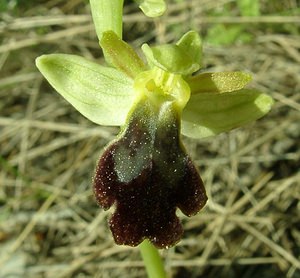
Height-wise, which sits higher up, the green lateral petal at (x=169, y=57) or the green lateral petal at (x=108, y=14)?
the green lateral petal at (x=108, y=14)

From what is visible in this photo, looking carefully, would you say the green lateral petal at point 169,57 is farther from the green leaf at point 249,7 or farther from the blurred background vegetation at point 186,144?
the green leaf at point 249,7

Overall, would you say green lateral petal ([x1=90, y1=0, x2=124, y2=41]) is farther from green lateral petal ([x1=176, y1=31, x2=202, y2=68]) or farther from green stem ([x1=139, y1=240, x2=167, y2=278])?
green stem ([x1=139, y1=240, x2=167, y2=278])

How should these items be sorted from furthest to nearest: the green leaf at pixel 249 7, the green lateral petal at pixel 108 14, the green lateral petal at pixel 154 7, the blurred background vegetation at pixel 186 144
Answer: the green leaf at pixel 249 7, the blurred background vegetation at pixel 186 144, the green lateral petal at pixel 108 14, the green lateral petal at pixel 154 7

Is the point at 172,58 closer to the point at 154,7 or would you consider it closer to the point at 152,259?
the point at 154,7

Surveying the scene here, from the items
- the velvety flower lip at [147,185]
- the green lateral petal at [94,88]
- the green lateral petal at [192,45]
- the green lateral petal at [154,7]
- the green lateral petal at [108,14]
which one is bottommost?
the velvety flower lip at [147,185]

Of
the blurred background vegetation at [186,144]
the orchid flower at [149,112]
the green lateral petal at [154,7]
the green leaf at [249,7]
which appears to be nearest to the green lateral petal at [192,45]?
the orchid flower at [149,112]

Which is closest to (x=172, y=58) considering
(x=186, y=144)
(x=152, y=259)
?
(x=152, y=259)

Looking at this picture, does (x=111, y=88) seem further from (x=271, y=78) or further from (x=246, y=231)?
(x=271, y=78)

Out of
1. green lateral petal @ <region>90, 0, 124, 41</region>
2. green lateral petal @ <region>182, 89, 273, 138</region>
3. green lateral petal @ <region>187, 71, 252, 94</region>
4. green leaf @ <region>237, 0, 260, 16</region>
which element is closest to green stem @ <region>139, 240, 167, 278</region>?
green lateral petal @ <region>182, 89, 273, 138</region>
